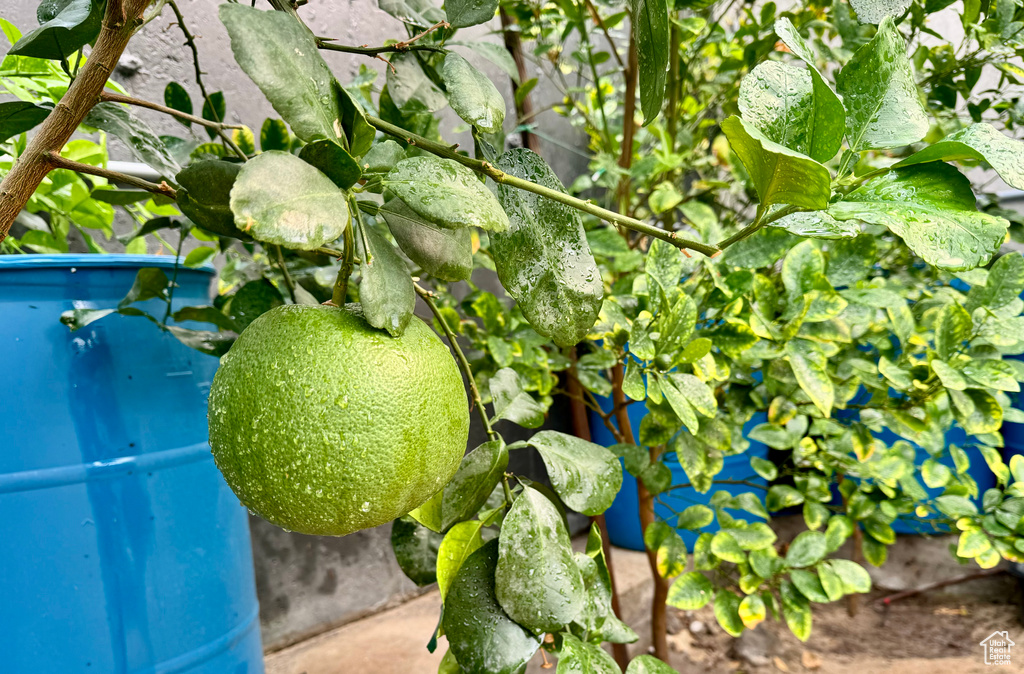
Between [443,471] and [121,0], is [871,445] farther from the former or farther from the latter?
[121,0]

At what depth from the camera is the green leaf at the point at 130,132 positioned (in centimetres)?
46

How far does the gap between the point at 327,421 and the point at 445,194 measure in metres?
0.13

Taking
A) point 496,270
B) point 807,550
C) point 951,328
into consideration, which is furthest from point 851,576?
point 496,270

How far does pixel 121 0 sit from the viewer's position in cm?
34

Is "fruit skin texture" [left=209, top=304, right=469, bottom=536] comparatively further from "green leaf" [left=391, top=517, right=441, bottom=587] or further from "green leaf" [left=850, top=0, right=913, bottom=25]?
"green leaf" [left=850, top=0, right=913, bottom=25]

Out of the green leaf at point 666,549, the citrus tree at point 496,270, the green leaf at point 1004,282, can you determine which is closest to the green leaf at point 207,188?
the citrus tree at point 496,270

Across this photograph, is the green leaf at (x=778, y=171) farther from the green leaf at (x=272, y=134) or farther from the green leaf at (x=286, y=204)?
the green leaf at (x=272, y=134)

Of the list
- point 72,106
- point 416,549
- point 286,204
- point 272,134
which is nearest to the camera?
point 286,204

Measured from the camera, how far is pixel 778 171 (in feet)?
0.91

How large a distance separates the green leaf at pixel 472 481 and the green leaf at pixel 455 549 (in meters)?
0.02

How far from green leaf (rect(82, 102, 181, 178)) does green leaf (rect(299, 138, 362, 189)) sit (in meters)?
0.24

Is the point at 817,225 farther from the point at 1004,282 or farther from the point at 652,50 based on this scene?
the point at 1004,282

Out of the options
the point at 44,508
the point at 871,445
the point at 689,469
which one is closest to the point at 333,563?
the point at 44,508

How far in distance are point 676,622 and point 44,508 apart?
137 cm
